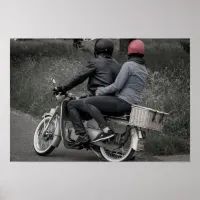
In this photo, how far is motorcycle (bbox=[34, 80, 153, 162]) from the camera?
3.49 meters

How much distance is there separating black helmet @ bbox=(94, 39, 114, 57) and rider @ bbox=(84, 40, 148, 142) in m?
0.16

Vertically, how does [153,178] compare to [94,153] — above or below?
below

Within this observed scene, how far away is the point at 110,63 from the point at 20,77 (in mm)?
775

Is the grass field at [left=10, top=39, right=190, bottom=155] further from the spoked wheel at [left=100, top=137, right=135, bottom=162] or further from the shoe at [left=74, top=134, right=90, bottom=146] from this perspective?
the shoe at [left=74, top=134, right=90, bottom=146]

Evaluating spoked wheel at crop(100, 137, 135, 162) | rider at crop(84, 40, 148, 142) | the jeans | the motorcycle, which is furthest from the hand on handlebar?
spoked wheel at crop(100, 137, 135, 162)

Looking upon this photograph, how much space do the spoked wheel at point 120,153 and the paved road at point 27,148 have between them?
2.9 inches

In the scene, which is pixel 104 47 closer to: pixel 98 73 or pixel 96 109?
pixel 98 73

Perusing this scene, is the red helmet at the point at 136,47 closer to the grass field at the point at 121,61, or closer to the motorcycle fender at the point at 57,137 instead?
the grass field at the point at 121,61

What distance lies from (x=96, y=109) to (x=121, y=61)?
0.46m

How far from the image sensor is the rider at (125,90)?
11.5ft

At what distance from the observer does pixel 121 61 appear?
3.52 metres

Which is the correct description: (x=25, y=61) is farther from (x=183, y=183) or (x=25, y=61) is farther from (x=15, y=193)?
(x=183, y=183)

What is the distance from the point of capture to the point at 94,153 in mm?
3523
